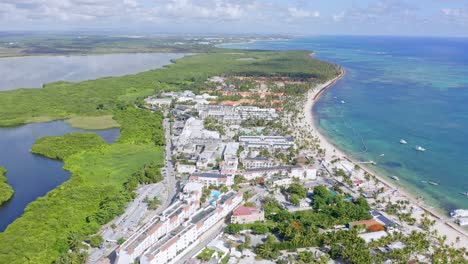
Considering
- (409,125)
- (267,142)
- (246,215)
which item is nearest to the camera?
(246,215)

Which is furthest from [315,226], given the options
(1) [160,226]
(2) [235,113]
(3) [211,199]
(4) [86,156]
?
(2) [235,113]

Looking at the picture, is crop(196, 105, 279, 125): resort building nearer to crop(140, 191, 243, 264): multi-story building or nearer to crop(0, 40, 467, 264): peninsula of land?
crop(0, 40, 467, 264): peninsula of land

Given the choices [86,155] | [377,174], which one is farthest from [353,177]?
[86,155]

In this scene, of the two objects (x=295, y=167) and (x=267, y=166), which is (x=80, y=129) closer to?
(x=267, y=166)

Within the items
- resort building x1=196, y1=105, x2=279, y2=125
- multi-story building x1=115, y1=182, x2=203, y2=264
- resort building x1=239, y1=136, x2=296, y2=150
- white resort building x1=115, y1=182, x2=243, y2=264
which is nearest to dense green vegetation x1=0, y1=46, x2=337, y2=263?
multi-story building x1=115, y1=182, x2=203, y2=264

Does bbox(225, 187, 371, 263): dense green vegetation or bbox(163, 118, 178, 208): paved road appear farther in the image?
bbox(163, 118, 178, 208): paved road

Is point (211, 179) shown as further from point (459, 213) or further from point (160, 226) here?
point (459, 213)
